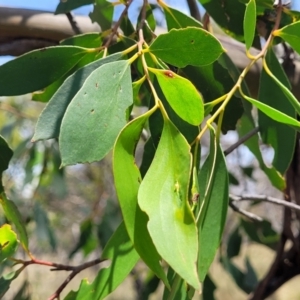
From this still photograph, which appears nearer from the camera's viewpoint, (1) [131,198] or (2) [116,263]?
(1) [131,198]

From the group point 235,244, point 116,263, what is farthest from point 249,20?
point 235,244

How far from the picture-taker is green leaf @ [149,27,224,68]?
0.49 meters

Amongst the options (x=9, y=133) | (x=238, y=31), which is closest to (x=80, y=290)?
(x=238, y=31)

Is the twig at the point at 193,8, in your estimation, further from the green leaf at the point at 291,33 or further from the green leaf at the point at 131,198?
the green leaf at the point at 131,198

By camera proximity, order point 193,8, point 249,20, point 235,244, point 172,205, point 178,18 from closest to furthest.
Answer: point 172,205 → point 249,20 → point 178,18 → point 193,8 → point 235,244

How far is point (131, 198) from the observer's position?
1.45ft

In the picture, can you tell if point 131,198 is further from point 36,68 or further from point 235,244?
point 235,244

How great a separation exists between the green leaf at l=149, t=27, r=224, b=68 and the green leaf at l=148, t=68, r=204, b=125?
0.04m

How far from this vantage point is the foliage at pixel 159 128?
1.39ft

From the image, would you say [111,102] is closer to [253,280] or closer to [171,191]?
[171,191]

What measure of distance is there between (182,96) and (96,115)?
79 millimetres

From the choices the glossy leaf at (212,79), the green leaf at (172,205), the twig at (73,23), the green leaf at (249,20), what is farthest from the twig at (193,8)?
the green leaf at (172,205)

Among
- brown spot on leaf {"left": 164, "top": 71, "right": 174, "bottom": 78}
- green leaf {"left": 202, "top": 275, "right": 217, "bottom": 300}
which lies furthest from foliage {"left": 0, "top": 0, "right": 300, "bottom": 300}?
green leaf {"left": 202, "top": 275, "right": 217, "bottom": 300}

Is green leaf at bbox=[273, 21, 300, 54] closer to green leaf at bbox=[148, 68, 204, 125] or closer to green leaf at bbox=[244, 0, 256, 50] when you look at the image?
green leaf at bbox=[244, 0, 256, 50]
